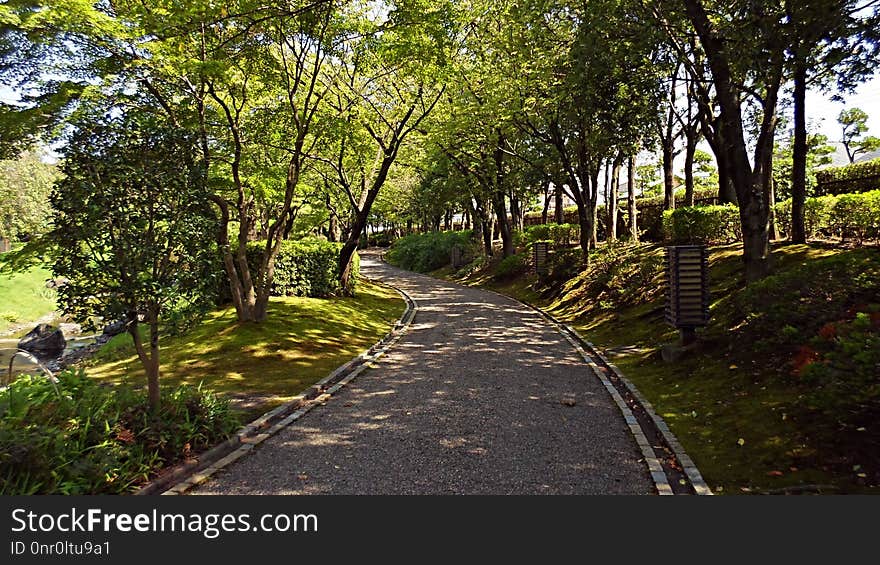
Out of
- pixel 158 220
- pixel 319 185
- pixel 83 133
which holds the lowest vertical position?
pixel 158 220

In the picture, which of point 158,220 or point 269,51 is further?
point 269,51

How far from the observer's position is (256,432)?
6770 mm

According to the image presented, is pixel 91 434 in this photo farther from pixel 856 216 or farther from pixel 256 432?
pixel 856 216

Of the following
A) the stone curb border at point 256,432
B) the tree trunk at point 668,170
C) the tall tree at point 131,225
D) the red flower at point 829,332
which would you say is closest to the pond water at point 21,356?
the stone curb border at point 256,432

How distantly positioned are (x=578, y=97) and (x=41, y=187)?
42.3 meters

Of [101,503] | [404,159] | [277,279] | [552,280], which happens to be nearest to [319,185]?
[404,159]

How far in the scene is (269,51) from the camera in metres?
12.4

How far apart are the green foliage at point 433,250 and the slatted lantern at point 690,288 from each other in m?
26.6

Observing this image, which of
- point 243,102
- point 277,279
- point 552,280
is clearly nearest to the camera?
point 243,102

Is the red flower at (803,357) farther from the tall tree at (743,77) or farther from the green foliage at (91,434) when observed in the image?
the green foliage at (91,434)

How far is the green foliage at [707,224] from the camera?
16.3 meters

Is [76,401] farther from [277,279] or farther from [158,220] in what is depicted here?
[277,279]

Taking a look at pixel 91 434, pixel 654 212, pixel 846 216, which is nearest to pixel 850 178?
pixel 846 216

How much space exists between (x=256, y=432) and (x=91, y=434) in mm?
1927
